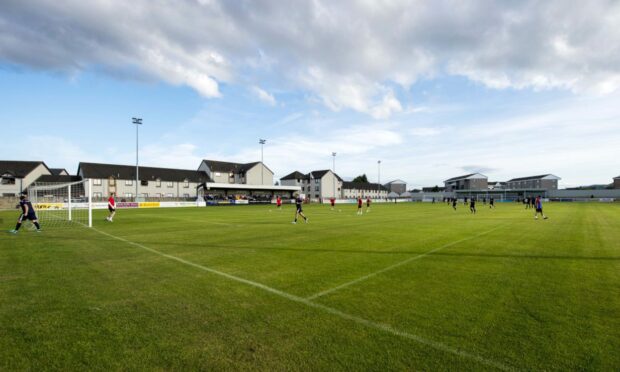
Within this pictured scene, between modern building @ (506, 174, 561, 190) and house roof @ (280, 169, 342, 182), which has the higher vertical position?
house roof @ (280, 169, 342, 182)

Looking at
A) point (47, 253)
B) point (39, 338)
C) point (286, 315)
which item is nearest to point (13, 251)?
point (47, 253)

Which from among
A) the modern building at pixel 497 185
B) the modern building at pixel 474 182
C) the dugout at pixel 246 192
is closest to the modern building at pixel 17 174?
the dugout at pixel 246 192

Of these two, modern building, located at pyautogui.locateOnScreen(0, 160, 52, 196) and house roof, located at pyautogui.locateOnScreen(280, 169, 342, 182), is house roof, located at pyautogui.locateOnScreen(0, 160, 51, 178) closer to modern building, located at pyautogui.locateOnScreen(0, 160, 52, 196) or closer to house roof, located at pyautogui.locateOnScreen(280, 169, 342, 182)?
modern building, located at pyautogui.locateOnScreen(0, 160, 52, 196)

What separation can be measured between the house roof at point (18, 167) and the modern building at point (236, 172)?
35.8m

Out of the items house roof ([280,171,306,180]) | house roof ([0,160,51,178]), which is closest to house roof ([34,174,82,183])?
house roof ([0,160,51,178])

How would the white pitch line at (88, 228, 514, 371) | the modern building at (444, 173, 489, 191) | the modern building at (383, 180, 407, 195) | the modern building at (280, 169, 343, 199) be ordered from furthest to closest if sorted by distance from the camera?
the modern building at (383, 180, 407, 195) → the modern building at (444, 173, 489, 191) → the modern building at (280, 169, 343, 199) → the white pitch line at (88, 228, 514, 371)

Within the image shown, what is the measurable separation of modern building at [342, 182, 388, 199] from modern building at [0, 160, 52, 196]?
88.1 metres

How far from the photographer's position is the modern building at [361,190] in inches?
4656

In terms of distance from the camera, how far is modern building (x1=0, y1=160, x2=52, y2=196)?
196ft

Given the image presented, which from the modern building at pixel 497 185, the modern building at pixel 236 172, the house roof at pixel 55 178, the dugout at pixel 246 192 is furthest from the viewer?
the modern building at pixel 497 185

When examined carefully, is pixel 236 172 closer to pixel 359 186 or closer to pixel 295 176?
pixel 295 176

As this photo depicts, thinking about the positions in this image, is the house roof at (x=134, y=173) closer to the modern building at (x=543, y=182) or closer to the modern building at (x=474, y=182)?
the modern building at (x=474, y=182)

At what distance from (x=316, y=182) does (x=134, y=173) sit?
53068 millimetres

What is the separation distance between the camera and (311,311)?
4980 millimetres
